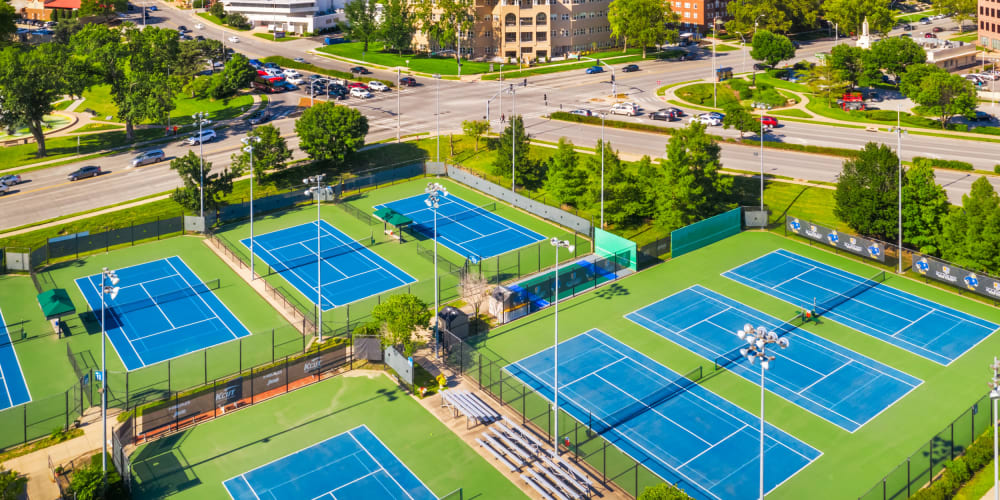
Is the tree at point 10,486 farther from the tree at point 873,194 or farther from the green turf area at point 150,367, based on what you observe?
the tree at point 873,194

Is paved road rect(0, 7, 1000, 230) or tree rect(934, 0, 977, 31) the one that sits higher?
tree rect(934, 0, 977, 31)

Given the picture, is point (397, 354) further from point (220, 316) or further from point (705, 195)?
point (705, 195)

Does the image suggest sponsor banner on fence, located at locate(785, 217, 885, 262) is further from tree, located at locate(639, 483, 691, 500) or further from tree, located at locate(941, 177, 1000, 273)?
tree, located at locate(639, 483, 691, 500)

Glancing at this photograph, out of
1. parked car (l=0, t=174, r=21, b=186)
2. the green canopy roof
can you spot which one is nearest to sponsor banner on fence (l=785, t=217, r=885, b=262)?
the green canopy roof

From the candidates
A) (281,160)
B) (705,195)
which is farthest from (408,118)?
(705,195)

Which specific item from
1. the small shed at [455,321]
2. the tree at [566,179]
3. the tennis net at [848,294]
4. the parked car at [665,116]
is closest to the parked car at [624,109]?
the parked car at [665,116]

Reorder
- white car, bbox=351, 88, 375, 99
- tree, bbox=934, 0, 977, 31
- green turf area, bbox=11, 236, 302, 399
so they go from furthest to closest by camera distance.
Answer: tree, bbox=934, 0, 977, 31, white car, bbox=351, 88, 375, 99, green turf area, bbox=11, 236, 302, 399
